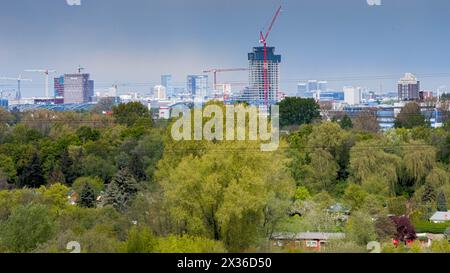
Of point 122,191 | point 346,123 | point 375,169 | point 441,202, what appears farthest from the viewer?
point 346,123

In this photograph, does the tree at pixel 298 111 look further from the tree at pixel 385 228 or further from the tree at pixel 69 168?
the tree at pixel 385 228

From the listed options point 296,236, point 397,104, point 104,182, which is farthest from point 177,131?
point 397,104

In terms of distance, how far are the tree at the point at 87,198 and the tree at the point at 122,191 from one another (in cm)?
21

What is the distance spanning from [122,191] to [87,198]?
1.30 ft

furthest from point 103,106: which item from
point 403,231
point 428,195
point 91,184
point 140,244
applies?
point 140,244

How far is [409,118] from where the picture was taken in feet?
41.2

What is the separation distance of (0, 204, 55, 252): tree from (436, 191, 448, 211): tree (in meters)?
4.45

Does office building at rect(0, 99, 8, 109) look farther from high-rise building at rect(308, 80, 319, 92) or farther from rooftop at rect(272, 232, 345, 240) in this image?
rooftop at rect(272, 232, 345, 240)

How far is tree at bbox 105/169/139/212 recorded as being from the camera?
6.60 metres

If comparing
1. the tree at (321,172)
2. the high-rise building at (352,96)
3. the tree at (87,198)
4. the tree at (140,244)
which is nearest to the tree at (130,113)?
the tree at (321,172)

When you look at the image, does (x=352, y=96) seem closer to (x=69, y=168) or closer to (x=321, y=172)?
(x=321, y=172)

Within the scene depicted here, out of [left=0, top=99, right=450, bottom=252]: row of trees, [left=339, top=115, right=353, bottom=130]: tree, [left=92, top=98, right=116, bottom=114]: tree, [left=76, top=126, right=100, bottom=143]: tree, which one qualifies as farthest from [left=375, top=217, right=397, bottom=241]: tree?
[left=339, top=115, right=353, bottom=130]: tree

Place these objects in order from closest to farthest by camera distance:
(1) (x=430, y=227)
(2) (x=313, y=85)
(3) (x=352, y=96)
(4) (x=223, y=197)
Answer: (4) (x=223, y=197)
(1) (x=430, y=227)
(2) (x=313, y=85)
(3) (x=352, y=96)
